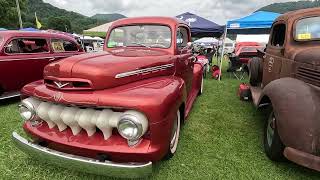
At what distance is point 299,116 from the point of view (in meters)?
2.67

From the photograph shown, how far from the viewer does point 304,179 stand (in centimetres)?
309

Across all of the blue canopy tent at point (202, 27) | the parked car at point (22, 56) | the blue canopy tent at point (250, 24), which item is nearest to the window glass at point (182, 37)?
the parked car at point (22, 56)

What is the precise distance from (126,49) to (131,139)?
200 cm

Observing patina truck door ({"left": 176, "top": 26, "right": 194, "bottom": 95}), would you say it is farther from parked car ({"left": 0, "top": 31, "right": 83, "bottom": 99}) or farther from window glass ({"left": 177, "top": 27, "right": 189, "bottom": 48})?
parked car ({"left": 0, "top": 31, "right": 83, "bottom": 99})

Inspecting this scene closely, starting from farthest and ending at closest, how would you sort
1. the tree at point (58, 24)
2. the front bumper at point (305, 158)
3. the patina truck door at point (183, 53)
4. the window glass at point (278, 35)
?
the tree at point (58, 24)
the window glass at point (278, 35)
the patina truck door at point (183, 53)
the front bumper at point (305, 158)

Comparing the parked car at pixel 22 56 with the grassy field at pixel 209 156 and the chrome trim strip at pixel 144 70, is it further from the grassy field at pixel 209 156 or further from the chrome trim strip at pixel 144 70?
the chrome trim strip at pixel 144 70

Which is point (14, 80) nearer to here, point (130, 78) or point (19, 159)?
point (19, 159)

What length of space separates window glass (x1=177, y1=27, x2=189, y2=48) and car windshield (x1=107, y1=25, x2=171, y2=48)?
0.99 ft

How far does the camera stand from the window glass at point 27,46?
5.96 metres

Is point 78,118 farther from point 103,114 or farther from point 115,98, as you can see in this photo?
point 115,98

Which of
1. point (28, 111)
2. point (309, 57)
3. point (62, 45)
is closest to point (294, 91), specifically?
point (309, 57)

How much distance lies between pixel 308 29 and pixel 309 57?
992 mm

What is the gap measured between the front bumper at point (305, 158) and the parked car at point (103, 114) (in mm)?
1213

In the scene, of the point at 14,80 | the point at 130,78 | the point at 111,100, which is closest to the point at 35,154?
the point at 111,100
